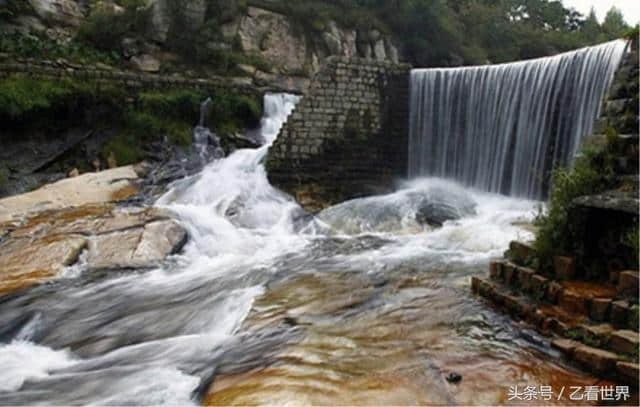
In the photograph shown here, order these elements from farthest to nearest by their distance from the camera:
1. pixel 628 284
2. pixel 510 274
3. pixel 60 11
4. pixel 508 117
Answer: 1. pixel 60 11
2. pixel 508 117
3. pixel 510 274
4. pixel 628 284

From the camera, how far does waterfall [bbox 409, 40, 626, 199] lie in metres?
8.35

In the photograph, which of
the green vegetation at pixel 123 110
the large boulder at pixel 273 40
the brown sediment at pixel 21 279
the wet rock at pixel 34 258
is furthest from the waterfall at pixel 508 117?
the brown sediment at pixel 21 279

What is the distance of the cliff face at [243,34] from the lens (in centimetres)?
1520

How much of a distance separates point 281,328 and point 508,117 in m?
8.11

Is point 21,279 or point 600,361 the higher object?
point 600,361

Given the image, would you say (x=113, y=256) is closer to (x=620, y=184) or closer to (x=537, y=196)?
(x=620, y=184)

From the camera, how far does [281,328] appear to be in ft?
13.1

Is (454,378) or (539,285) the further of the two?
(539,285)

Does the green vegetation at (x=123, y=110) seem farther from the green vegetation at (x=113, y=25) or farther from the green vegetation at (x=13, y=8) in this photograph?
the green vegetation at (x=13, y=8)

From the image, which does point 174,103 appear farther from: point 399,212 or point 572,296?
point 572,296

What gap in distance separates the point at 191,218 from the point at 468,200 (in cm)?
588

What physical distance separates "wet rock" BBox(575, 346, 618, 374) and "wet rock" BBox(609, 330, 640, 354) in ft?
0.20

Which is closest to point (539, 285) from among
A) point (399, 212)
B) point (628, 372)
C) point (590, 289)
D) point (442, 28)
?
point (590, 289)

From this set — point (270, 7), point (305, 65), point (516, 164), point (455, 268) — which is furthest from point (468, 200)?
point (270, 7)
